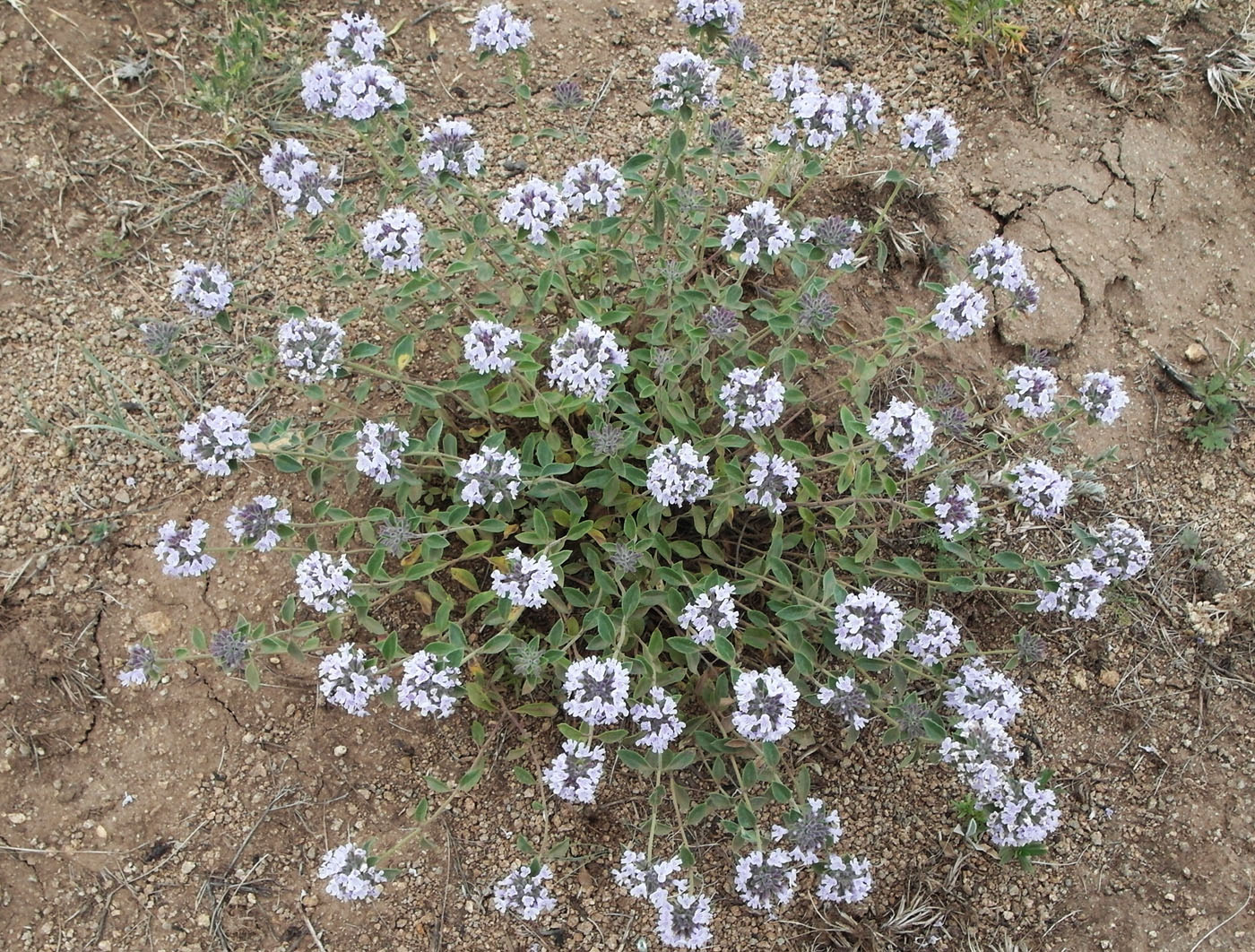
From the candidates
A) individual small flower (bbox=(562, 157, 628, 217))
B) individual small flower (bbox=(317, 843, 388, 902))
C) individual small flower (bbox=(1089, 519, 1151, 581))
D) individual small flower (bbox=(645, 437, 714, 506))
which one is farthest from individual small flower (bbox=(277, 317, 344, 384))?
individual small flower (bbox=(1089, 519, 1151, 581))

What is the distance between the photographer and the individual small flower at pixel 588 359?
3.81m

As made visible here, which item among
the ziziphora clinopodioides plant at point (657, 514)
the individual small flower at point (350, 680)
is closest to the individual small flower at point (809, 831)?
the ziziphora clinopodioides plant at point (657, 514)

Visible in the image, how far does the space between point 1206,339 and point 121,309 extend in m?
5.97

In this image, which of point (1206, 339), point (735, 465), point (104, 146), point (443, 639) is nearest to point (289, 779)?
point (443, 639)

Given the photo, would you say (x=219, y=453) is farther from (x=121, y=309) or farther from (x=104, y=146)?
(x=104, y=146)

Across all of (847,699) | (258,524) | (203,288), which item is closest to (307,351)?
(203,288)

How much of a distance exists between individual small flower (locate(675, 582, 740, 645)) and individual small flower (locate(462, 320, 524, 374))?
3.97ft

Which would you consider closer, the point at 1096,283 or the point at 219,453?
the point at 219,453

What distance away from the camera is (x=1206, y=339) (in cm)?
550

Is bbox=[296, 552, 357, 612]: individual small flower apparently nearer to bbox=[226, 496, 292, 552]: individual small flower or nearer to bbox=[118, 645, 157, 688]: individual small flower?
bbox=[226, 496, 292, 552]: individual small flower

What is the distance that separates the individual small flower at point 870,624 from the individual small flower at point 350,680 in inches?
70.7

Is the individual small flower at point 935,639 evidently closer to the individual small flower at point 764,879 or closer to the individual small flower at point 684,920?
the individual small flower at point 764,879

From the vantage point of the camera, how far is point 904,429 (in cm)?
383

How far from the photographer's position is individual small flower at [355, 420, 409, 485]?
379 centimetres
